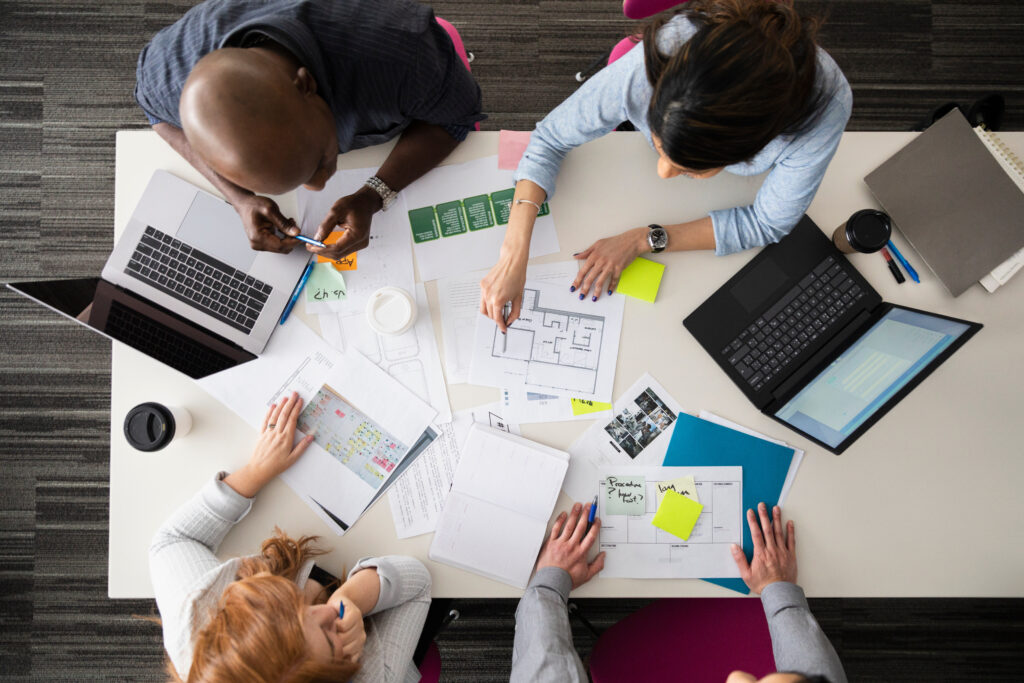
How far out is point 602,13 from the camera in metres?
2.04

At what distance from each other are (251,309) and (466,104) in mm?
598

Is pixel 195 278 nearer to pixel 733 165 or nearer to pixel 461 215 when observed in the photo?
pixel 461 215

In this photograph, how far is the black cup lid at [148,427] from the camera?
116 cm

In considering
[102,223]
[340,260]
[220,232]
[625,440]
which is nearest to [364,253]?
[340,260]

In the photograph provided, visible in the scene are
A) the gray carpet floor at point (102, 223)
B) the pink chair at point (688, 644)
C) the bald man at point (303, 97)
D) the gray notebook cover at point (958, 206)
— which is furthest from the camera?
the gray carpet floor at point (102, 223)

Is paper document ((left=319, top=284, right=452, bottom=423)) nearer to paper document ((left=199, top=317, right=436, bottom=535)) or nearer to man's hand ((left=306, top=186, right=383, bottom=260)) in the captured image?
paper document ((left=199, top=317, right=436, bottom=535))

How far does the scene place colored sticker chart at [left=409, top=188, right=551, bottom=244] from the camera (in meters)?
1.24

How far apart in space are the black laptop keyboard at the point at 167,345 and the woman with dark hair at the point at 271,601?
16 centimetres

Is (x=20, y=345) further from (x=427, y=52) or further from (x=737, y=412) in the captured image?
(x=737, y=412)

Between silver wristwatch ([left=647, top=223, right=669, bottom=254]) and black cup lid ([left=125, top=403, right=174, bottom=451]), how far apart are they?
3.30ft

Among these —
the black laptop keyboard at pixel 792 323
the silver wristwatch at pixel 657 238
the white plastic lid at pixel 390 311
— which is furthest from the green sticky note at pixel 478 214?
the black laptop keyboard at pixel 792 323

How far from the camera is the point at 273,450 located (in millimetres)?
1188

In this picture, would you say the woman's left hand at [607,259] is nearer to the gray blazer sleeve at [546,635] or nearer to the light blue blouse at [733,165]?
the light blue blouse at [733,165]

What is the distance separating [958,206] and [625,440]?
794 mm
